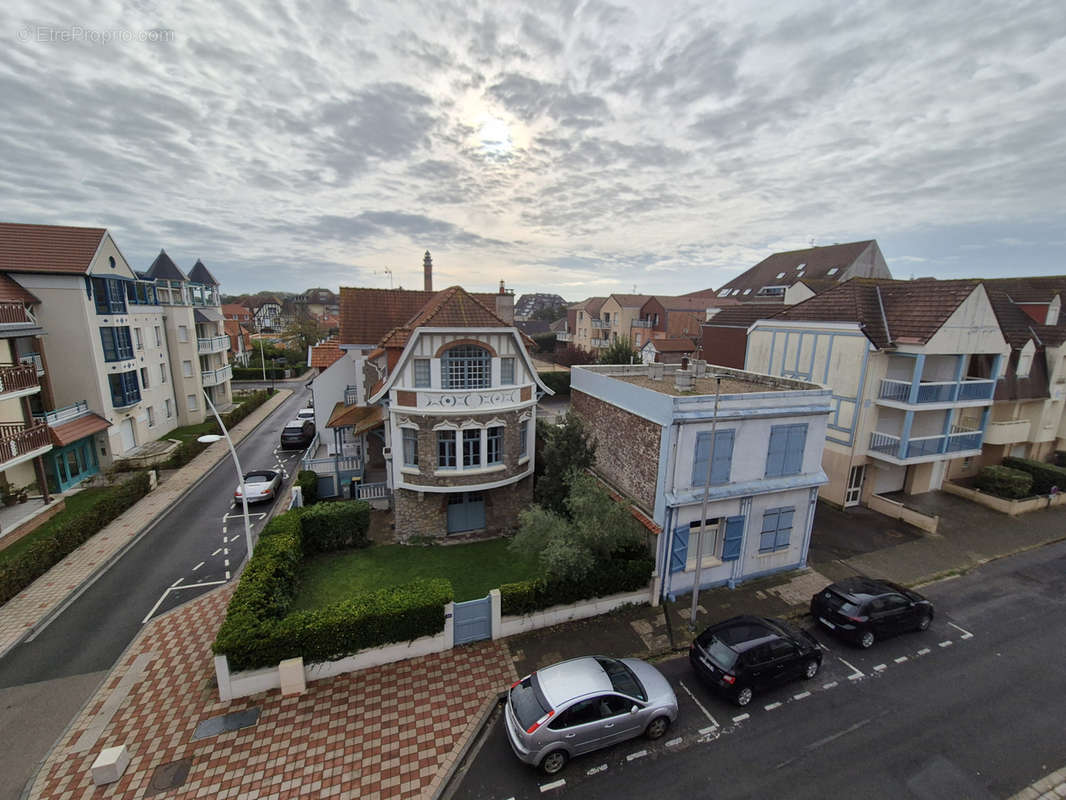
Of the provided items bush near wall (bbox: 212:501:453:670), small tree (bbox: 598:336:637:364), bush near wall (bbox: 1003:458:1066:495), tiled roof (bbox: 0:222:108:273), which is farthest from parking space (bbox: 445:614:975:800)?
tiled roof (bbox: 0:222:108:273)

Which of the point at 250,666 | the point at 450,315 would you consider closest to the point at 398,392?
the point at 450,315

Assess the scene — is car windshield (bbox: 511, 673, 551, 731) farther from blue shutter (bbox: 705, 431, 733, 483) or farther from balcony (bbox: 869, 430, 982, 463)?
balcony (bbox: 869, 430, 982, 463)

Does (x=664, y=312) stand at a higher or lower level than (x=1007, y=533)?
higher

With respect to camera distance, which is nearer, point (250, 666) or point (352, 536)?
point (250, 666)

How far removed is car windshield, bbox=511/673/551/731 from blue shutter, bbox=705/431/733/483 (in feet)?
30.2

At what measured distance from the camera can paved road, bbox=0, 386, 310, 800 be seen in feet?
37.6

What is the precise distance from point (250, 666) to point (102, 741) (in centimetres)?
320

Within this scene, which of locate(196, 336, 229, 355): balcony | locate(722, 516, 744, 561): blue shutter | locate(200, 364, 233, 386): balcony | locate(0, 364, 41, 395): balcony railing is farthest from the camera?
locate(200, 364, 233, 386): balcony

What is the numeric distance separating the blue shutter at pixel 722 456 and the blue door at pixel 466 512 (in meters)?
10.0

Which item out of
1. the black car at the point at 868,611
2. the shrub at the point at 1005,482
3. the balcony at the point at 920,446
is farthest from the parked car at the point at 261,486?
the shrub at the point at 1005,482

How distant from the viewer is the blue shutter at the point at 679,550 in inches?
651

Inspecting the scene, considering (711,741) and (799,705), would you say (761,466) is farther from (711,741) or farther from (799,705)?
(711,741)

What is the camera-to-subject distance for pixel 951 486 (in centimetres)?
2661

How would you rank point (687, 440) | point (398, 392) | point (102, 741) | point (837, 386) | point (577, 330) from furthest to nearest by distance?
point (577, 330) → point (837, 386) → point (398, 392) → point (687, 440) → point (102, 741)
